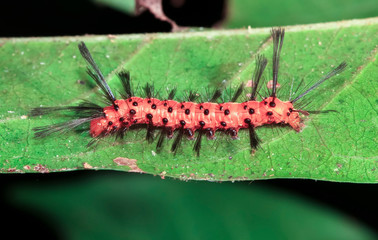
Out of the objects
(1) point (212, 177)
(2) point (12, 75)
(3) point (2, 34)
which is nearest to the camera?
(1) point (212, 177)

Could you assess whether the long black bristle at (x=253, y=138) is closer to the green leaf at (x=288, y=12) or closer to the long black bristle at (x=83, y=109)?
the green leaf at (x=288, y=12)

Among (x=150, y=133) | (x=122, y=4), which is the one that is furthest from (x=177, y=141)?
(x=122, y=4)

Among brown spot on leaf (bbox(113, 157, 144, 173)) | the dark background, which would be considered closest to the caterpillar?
brown spot on leaf (bbox(113, 157, 144, 173))

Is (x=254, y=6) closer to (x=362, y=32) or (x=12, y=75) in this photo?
(x=362, y=32)

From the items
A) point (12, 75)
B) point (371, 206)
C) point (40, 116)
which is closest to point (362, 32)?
point (371, 206)

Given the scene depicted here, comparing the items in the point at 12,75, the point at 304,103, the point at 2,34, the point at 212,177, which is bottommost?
the point at 212,177

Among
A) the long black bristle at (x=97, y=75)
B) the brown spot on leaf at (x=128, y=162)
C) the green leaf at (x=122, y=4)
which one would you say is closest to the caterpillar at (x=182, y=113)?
the long black bristle at (x=97, y=75)

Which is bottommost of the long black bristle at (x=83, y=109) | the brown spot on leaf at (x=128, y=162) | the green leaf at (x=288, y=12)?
the brown spot on leaf at (x=128, y=162)

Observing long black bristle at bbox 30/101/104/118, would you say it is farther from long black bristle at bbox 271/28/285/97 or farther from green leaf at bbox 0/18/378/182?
long black bristle at bbox 271/28/285/97
